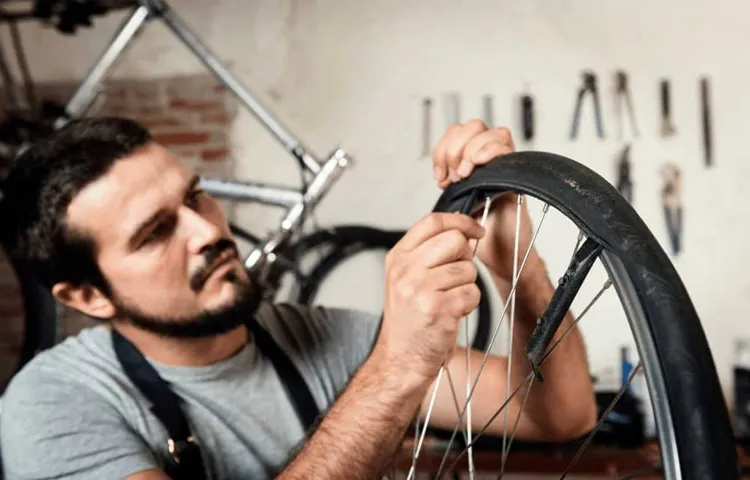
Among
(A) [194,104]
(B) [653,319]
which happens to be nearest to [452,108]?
(A) [194,104]

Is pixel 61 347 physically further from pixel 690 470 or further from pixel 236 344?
pixel 690 470

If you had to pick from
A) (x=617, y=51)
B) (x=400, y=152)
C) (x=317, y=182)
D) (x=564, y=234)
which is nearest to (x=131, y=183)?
(x=317, y=182)

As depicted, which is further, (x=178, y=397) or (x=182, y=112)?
(x=182, y=112)

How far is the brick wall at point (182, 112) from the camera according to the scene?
1.98 metres

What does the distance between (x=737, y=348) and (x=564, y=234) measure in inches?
26.1

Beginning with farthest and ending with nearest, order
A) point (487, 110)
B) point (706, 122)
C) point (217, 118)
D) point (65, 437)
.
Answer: point (217, 118) → point (487, 110) → point (706, 122) → point (65, 437)

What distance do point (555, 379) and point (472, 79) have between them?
1155 millimetres

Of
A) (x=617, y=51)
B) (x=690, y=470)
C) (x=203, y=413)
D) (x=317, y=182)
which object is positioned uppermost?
(x=617, y=51)

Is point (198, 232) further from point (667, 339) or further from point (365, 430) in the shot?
point (667, 339)

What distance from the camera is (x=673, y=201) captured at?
5.61 feet

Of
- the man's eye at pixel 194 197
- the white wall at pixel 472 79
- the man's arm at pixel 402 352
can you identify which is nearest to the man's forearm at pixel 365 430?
the man's arm at pixel 402 352

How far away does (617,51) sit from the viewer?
1742 mm

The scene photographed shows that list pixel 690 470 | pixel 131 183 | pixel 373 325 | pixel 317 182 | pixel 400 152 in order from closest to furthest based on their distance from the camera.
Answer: pixel 690 470 < pixel 131 183 < pixel 373 325 < pixel 317 182 < pixel 400 152

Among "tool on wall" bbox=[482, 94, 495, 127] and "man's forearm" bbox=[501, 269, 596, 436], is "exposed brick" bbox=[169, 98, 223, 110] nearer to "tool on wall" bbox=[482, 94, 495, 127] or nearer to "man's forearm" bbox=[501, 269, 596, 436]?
Answer: "tool on wall" bbox=[482, 94, 495, 127]
